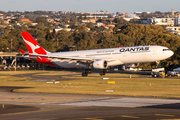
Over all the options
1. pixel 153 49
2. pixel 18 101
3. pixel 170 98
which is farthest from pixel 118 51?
pixel 18 101

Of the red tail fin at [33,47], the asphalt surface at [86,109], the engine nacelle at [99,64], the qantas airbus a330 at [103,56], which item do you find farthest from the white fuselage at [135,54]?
the asphalt surface at [86,109]

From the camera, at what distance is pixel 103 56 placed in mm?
71312

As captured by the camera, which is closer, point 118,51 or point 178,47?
point 118,51

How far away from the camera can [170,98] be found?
135 ft

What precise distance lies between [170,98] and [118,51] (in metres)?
29.2

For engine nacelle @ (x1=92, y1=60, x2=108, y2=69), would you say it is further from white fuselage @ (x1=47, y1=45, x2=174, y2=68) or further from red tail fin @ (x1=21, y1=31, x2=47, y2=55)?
red tail fin @ (x1=21, y1=31, x2=47, y2=55)

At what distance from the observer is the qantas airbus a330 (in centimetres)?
6806

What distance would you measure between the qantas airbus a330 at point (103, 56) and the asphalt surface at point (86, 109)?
94.4 feet

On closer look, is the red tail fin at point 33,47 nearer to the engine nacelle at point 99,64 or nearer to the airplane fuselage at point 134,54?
the airplane fuselage at point 134,54

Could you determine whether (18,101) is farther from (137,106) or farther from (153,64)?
(153,64)

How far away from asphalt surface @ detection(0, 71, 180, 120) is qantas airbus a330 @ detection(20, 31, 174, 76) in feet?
94.4

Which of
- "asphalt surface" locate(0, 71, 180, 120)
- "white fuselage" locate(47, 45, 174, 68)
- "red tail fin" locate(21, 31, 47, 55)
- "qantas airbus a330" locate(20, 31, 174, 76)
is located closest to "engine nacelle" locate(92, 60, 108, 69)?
"qantas airbus a330" locate(20, 31, 174, 76)

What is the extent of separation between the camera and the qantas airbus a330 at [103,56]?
223 feet

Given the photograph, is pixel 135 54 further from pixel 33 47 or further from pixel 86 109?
pixel 86 109
